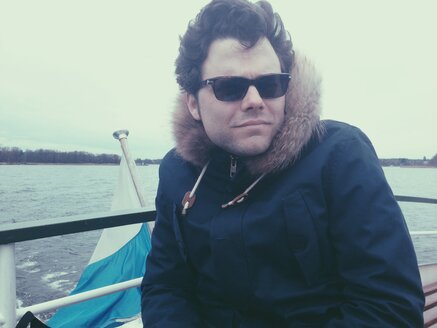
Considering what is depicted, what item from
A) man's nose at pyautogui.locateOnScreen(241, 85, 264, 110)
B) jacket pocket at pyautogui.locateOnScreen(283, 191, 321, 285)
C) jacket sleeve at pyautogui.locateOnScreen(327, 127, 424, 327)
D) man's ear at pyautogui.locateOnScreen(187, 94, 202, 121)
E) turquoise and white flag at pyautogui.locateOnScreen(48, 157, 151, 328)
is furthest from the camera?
turquoise and white flag at pyautogui.locateOnScreen(48, 157, 151, 328)

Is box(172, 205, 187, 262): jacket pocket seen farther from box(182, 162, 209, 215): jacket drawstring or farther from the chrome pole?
the chrome pole

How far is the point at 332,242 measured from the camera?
1214mm

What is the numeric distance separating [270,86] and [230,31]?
26cm

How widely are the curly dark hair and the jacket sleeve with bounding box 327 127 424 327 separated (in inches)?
18.9

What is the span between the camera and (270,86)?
132 centimetres

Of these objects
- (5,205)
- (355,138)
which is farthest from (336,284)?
(5,205)

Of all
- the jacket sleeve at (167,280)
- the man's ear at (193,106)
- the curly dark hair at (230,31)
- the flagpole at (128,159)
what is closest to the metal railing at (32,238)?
the jacket sleeve at (167,280)

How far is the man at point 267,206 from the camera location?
1.11 m

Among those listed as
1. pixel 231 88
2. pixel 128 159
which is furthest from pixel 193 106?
pixel 128 159

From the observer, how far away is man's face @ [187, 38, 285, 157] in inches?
51.7

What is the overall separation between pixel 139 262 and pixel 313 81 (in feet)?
8.65

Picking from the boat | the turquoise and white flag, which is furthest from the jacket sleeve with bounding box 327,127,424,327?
the turquoise and white flag

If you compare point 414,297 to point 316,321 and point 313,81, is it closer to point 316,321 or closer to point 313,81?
point 316,321

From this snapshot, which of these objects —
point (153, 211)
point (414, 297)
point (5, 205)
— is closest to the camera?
point (414, 297)
